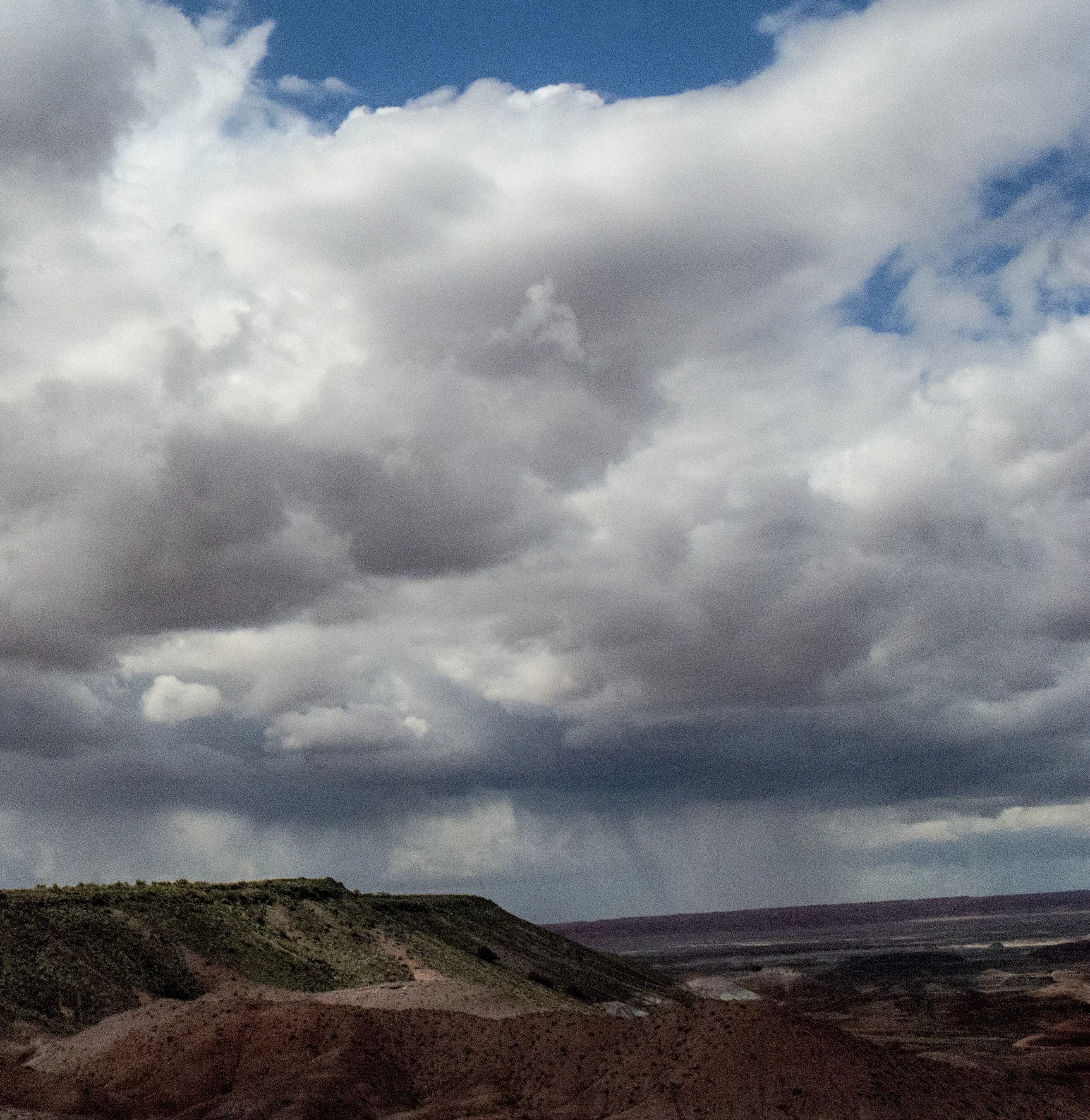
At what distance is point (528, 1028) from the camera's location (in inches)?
2014

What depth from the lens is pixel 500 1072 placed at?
4850cm

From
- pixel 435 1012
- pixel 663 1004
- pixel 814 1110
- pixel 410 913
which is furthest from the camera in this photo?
pixel 410 913

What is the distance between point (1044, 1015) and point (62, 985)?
263 ft

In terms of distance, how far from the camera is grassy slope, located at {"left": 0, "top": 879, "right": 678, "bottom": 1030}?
6662 centimetres

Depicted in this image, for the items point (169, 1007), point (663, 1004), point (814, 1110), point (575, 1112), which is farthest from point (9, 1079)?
point (663, 1004)

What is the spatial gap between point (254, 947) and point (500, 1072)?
129 feet

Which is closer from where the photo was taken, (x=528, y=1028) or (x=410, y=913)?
(x=528, y=1028)

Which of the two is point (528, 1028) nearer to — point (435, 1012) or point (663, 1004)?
point (435, 1012)

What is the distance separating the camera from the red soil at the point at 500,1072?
43.7m

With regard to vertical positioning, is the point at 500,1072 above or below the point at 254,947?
below

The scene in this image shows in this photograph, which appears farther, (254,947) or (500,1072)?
(254,947)

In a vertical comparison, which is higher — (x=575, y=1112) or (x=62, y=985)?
(x=62, y=985)

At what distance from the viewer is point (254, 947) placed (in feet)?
273

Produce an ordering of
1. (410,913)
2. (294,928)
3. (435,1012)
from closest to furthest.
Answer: (435,1012) < (294,928) < (410,913)
